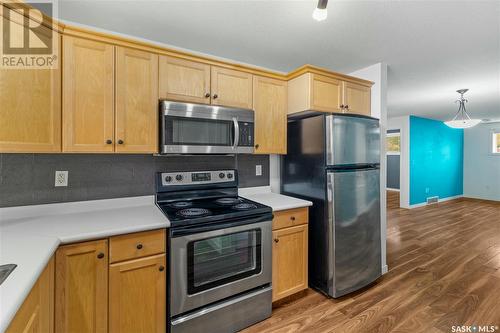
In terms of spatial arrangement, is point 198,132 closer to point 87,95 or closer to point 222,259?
point 87,95

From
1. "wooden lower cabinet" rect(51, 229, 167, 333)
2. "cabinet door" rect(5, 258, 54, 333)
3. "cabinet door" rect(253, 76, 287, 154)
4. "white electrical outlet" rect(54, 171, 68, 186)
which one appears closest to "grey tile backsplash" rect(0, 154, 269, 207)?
"white electrical outlet" rect(54, 171, 68, 186)

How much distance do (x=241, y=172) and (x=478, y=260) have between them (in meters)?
3.30

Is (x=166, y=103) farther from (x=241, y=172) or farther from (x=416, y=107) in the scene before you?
(x=416, y=107)

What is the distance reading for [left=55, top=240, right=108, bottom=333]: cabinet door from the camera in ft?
4.34

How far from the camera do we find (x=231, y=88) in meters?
2.18

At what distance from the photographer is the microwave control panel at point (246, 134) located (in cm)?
214

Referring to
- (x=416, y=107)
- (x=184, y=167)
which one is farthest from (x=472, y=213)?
(x=184, y=167)

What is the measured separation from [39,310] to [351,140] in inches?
94.6

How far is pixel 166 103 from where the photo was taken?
1.83 m

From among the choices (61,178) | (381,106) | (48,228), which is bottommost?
(48,228)

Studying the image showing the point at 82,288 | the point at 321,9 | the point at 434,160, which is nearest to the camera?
the point at 321,9

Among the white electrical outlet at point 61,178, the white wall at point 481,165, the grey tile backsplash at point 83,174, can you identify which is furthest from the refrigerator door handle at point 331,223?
the white wall at point 481,165
